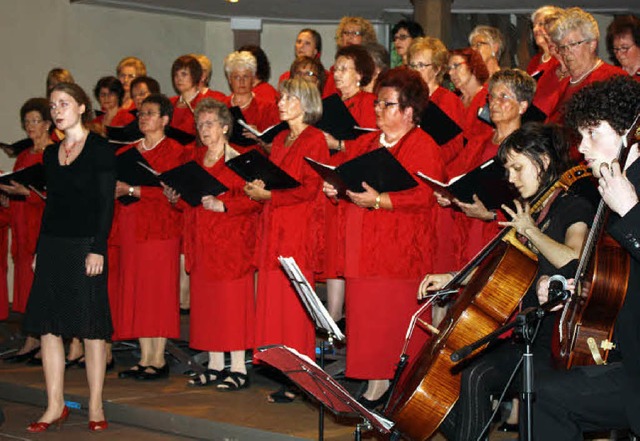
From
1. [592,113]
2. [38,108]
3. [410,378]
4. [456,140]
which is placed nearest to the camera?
[592,113]

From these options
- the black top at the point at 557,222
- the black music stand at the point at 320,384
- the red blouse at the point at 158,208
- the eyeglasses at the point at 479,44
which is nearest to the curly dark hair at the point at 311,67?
the red blouse at the point at 158,208

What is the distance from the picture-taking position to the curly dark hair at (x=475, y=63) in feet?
20.9

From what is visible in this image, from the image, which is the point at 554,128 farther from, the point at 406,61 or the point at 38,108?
the point at 38,108

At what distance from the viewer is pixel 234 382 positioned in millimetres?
6223

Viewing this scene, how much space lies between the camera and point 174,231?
6.69m

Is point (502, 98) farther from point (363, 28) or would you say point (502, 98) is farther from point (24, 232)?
point (24, 232)

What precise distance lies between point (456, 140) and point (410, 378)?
6.92 ft

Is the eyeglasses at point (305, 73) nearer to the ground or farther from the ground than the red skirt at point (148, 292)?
farther from the ground

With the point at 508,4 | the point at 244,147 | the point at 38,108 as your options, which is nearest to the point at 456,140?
the point at 244,147

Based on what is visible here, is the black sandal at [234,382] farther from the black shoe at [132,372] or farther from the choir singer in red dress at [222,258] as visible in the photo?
the black shoe at [132,372]

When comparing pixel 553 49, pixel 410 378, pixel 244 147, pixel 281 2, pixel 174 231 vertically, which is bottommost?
pixel 410 378

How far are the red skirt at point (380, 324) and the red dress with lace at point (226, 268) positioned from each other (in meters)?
1.04

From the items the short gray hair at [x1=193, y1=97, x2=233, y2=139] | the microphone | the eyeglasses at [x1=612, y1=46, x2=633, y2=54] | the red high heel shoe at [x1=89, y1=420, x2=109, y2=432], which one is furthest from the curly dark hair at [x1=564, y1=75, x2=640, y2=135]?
the red high heel shoe at [x1=89, y1=420, x2=109, y2=432]

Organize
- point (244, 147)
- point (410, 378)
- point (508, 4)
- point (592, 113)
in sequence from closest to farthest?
point (592, 113) < point (410, 378) < point (244, 147) < point (508, 4)
